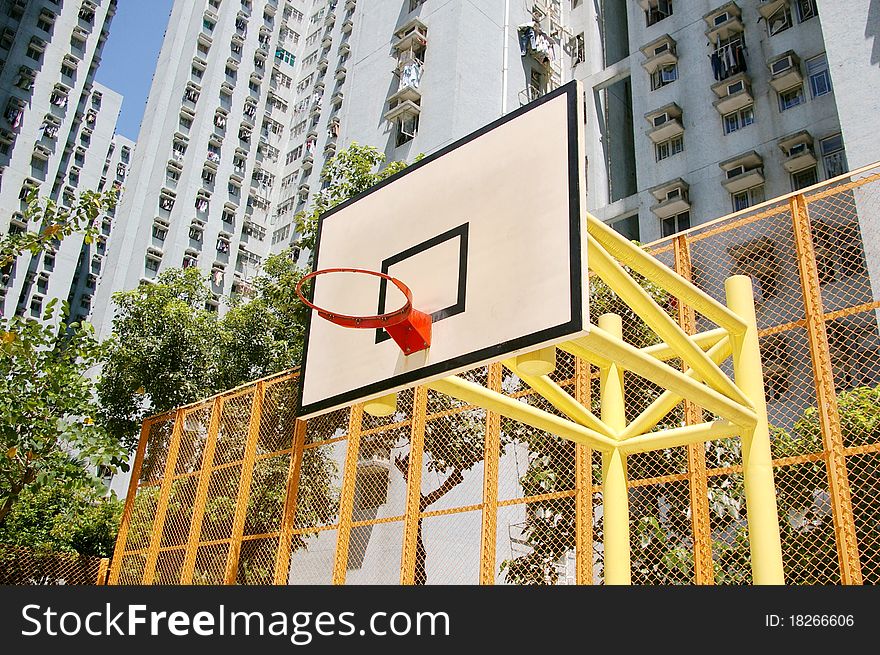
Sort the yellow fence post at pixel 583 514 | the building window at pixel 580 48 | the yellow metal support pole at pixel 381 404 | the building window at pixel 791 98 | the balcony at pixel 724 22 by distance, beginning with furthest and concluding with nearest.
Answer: the building window at pixel 580 48, the balcony at pixel 724 22, the building window at pixel 791 98, the yellow fence post at pixel 583 514, the yellow metal support pole at pixel 381 404

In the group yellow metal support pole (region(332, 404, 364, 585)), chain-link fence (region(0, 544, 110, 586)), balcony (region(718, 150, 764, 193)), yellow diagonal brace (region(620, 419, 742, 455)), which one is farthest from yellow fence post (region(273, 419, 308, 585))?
balcony (region(718, 150, 764, 193))

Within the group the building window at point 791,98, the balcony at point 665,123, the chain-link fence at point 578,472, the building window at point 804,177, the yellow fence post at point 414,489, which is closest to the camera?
the chain-link fence at point 578,472

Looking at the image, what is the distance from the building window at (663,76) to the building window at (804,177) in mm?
6918

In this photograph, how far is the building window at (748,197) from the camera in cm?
2489

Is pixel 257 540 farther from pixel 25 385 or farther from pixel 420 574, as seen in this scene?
pixel 25 385

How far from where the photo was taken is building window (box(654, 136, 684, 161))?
27797 mm

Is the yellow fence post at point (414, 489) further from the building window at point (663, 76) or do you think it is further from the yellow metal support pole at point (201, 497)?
the building window at point (663, 76)

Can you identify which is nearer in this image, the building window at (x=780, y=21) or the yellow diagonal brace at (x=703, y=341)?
the yellow diagonal brace at (x=703, y=341)

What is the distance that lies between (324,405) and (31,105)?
→ 168 feet

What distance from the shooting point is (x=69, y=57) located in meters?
51.2

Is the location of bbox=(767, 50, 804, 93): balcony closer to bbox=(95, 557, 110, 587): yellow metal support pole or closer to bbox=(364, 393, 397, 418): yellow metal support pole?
bbox=(95, 557, 110, 587): yellow metal support pole

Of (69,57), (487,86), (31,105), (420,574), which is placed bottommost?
(420,574)

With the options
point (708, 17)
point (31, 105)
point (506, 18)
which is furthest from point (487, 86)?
point (31, 105)

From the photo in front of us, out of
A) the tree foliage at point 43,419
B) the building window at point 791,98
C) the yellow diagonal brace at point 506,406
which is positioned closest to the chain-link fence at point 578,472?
the yellow diagonal brace at point 506,406
